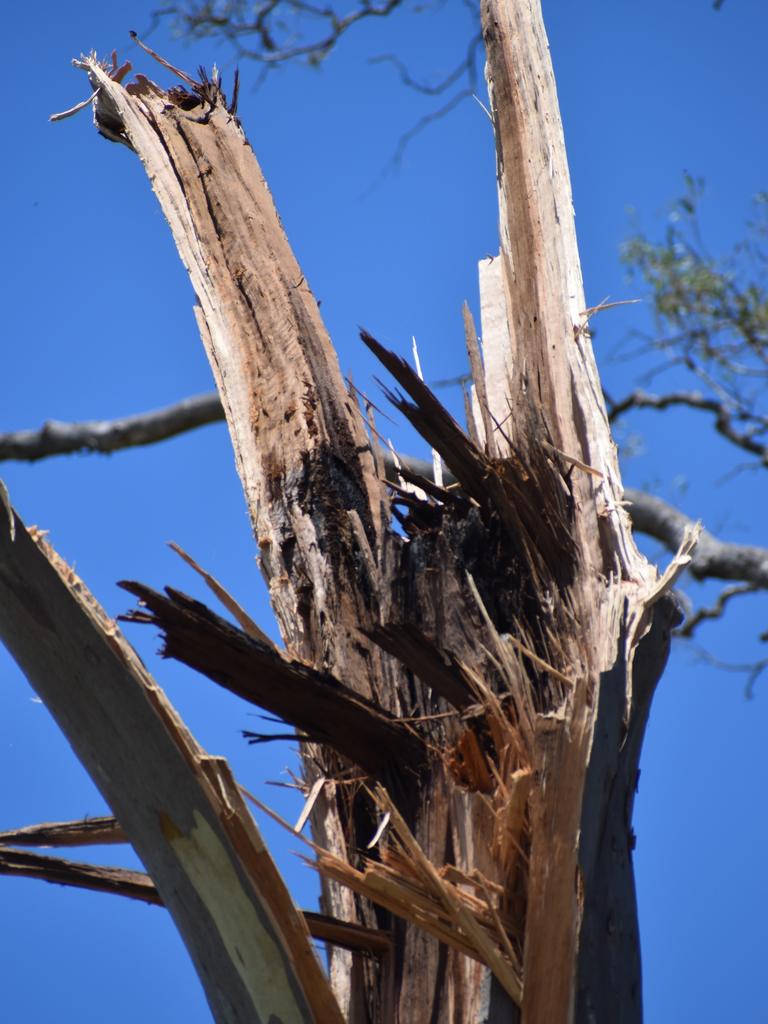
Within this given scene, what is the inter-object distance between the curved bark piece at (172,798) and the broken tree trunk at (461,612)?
2.0 inches

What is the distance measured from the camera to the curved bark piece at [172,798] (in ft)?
3.81

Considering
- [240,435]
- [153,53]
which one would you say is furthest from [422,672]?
[153,53]

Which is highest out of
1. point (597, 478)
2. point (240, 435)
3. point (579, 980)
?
point (240, 435)

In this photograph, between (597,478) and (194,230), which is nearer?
(597,478)

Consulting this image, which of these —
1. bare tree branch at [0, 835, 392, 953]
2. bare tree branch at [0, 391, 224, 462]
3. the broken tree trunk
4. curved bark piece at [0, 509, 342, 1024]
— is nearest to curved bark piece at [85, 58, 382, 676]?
the broken tree trunk

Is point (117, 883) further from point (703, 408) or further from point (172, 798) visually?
point (703, 408)

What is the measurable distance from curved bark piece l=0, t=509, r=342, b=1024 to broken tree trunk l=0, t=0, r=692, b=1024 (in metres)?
0.05

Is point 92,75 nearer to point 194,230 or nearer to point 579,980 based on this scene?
point 194,230

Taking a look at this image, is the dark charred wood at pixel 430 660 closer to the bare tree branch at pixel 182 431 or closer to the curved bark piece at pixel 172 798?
the curved bark piece at pixel 172 798

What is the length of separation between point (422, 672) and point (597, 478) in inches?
16.8

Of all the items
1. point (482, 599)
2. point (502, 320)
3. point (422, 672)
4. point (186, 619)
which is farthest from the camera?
point (502, 320)

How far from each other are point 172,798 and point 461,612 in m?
0.51

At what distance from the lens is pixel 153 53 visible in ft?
7.69

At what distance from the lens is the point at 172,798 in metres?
1.18
